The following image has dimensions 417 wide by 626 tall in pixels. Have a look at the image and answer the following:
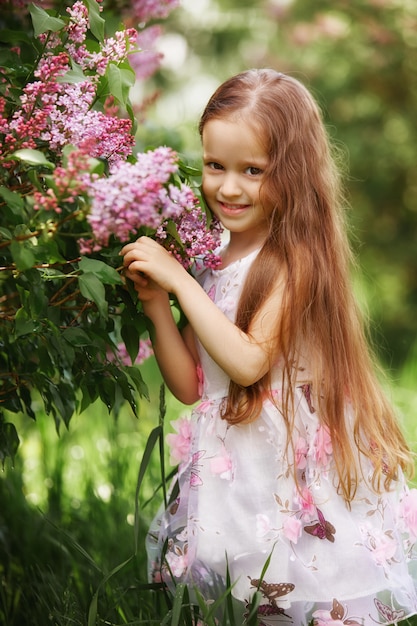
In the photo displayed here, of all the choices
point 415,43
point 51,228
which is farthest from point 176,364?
point 415,43

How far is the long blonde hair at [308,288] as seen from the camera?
6.45 ft

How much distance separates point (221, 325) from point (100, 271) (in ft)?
1.22

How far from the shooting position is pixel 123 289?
6.16ft

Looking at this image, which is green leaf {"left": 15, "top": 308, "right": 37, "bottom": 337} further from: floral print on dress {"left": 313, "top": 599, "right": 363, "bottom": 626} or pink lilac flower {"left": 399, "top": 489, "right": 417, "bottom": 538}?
pink lilac flower {"left": 399, "top": 489, "right": 417, "bottom": 538}

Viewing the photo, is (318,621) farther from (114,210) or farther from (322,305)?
(114,210)

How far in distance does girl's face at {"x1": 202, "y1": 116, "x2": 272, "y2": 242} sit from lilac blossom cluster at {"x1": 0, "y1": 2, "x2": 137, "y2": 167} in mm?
301

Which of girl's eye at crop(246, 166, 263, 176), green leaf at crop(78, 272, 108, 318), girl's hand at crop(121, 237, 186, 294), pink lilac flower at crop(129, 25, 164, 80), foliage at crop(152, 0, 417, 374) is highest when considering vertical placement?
foliage at crop(152, 0, 417, 374)

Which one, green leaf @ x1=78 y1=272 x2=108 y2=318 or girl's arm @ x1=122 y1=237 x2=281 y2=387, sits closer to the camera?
green leaf @ x1=78 y1=272 x2=108 y2=318

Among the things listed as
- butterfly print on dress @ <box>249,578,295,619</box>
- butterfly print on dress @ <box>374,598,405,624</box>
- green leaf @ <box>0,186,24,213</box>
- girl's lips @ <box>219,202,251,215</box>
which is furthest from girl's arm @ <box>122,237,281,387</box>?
butterfly print on dress @ <box>374,598,405,624</box>

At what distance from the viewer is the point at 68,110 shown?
5.43 feet

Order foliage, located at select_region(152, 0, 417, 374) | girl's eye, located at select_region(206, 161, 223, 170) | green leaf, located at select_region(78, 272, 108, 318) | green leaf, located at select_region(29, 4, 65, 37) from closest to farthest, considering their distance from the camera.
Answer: green leaf, located at select_region(78, 272, 108, 318)
green leaf, located at select_region(29, 4, 65, 37)
girl's eye, located at select_region(206, 161, 223, 170)
foliage, located at select_region(152, 0, 417, 374)

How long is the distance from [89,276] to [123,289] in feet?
0.98

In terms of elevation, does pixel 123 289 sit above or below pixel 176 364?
above

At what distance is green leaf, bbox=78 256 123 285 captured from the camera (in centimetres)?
158
